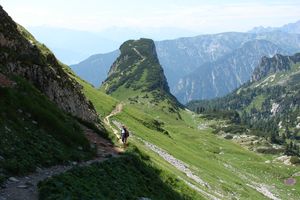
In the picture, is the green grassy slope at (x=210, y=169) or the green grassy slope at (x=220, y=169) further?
the green grassy slope at (x=220, y=169)

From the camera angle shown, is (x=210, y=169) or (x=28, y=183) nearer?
(x=28, y=183)

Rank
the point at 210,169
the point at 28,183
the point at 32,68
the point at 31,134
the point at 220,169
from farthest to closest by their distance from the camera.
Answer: the point at 220,169, the point at 210,169, the point at 32,68, the point at 31,134, the point at 28,183

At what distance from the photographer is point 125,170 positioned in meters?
42.0

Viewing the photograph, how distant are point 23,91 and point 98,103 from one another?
74.2 meters

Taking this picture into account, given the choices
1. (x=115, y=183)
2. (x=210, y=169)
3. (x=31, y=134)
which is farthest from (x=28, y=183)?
(x=210, y=169)

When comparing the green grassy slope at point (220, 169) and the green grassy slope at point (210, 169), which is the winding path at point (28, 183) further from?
the green grassy slope at point (220, 169)

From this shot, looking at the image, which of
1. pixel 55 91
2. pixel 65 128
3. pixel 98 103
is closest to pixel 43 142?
pixel 65 128

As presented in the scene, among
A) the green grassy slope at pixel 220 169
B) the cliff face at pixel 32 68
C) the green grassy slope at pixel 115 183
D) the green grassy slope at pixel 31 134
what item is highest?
the cliff face at pixel 32 68

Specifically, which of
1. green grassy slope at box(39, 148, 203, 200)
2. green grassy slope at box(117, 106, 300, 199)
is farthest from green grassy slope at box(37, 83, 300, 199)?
green grassy slope at box(39, 148, 203, 200)

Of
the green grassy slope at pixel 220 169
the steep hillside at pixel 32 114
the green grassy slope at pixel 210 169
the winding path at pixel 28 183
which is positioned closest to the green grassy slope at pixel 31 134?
the steep hillside at pixel 32 114

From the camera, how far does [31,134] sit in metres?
36.7

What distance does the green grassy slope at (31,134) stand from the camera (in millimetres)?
30906

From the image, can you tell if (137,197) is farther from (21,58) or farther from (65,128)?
(21,58)

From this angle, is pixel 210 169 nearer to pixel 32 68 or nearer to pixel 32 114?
pixel 32 68
